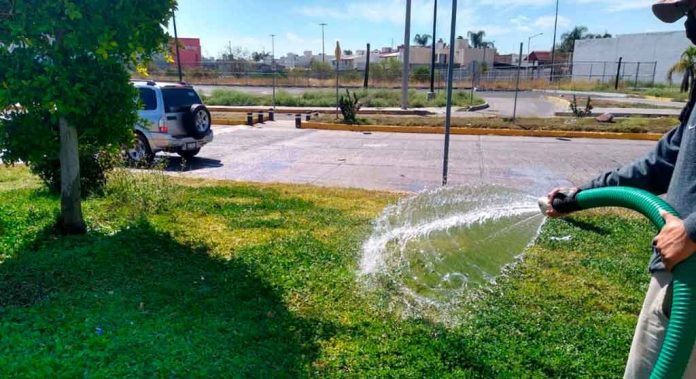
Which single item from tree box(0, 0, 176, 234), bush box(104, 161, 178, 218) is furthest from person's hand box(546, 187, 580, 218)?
bush box(104, 161, 178, 218)

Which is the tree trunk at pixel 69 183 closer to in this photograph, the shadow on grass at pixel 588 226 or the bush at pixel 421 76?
the shadow on grass at pixel 588 226

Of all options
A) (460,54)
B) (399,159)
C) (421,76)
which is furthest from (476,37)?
(399,159)

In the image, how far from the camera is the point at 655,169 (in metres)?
Result: 2.30

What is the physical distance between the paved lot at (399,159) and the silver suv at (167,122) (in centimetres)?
51

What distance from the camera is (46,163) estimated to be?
5.86 meters

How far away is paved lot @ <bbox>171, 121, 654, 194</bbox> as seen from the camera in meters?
9.60

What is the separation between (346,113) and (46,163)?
13.2 metres

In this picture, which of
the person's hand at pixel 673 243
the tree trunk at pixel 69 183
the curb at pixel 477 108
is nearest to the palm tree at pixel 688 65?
the curb at pixel 477 108

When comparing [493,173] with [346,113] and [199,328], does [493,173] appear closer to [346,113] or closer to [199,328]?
[199,328]

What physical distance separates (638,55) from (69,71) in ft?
187

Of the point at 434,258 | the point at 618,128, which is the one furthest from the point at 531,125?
the point at 434,258

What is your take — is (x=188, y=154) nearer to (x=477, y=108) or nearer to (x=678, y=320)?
(x=678, y=320)

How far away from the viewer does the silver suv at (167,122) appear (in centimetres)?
1086

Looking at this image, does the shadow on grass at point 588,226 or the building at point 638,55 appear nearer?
the shadow on grass at point 588,226
